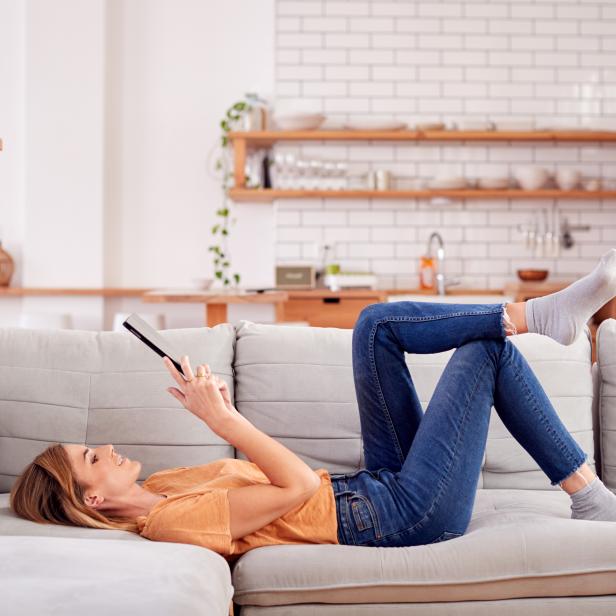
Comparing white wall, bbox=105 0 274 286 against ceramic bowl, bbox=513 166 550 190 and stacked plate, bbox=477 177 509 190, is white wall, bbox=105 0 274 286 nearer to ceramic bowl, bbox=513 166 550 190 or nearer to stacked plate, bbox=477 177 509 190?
stacked plate, bbox=477 177 509 190

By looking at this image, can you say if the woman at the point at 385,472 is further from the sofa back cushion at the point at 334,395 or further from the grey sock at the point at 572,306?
the sofa back cushion at the point at 334,395

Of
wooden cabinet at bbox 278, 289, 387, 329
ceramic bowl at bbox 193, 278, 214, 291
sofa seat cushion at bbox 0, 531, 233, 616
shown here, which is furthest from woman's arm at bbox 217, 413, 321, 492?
wooden cabinet at bbox 278, 289, 387, 329

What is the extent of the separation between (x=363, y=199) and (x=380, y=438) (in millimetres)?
3847

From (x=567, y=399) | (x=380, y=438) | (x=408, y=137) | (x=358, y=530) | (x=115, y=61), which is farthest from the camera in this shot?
(x=115, y=61)

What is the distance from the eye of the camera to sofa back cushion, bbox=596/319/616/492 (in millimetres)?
2418

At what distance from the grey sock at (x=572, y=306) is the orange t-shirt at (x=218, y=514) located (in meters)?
0.65

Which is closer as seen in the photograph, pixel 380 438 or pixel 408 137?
pixel 380 438

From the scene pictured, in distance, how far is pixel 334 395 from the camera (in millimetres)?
2422

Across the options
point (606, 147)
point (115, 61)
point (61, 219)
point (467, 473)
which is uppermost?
point (115, 61)

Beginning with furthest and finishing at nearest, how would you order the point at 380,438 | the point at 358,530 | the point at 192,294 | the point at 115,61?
the point at 115,61 < the point at 192,294 < the point at 380,438 < the point at 358,530

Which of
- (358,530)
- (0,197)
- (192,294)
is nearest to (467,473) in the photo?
(358,530)

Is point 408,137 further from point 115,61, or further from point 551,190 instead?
point 115,61

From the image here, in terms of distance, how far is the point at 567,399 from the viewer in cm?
246

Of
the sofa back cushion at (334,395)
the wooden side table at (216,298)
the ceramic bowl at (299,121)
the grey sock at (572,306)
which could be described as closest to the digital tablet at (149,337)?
the sofa back cushion at (334,395)
